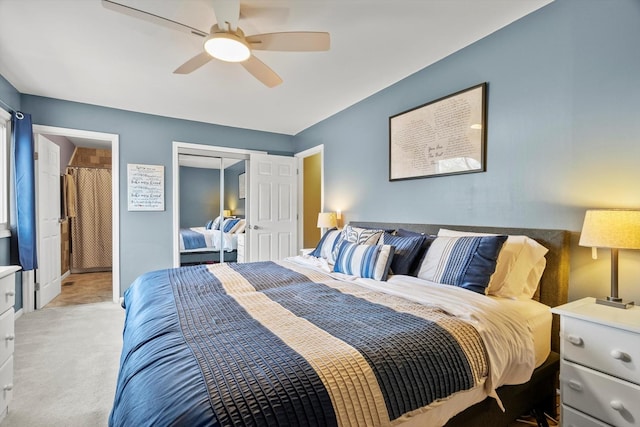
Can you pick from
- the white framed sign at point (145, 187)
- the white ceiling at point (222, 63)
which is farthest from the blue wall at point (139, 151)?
the white ceiling at point (222, 63)

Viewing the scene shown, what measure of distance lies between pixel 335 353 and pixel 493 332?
824mm

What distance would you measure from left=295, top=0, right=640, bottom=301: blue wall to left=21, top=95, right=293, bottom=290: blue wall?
3.30m

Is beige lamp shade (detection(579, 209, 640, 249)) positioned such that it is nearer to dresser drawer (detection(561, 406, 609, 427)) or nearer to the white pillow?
the white pillow

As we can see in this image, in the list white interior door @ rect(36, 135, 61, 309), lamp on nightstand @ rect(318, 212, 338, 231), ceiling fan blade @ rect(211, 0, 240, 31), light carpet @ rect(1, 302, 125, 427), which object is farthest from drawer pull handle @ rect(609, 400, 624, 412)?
white interior door @ rect(36, 135, 61, 309)

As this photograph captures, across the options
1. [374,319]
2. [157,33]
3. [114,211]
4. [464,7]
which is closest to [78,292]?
[114,211]

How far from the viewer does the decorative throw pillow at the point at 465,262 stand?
183cm

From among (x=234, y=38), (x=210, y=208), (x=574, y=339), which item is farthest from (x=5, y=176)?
(x=574, y=339)

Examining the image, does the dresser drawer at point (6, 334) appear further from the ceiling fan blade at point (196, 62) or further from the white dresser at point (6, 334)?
the ceiling fan blade at point (196, 62)

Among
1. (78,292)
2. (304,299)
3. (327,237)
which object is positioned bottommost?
(78,292)

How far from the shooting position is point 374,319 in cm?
138

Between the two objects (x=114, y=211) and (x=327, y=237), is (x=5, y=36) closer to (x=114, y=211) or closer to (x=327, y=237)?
(x=114, y=211)

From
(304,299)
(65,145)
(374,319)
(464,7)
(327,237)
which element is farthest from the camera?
(65,145)

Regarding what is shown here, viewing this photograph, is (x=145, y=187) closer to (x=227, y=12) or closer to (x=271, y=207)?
(x=271, y=207)

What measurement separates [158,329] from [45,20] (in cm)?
235
